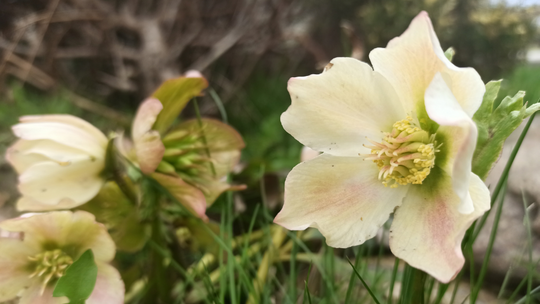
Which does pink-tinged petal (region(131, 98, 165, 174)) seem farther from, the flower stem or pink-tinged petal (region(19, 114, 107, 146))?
the flower stem

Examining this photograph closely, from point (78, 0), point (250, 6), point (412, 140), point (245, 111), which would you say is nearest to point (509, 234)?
point (412, 140)

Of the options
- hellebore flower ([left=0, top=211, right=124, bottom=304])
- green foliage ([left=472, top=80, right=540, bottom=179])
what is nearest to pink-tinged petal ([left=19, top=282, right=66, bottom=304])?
hellebore flower ([left=0, top=211, right=124, bottom=304])

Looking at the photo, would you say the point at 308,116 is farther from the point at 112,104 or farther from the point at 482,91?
the point at 112,104

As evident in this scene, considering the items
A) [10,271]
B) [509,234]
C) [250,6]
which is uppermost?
[250,6]

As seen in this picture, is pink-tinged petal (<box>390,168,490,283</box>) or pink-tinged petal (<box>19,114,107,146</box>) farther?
pink-tinged petal (<box>19,114,107,146</box>)

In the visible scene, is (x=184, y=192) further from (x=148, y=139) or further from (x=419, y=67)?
(x=419, y=67)
